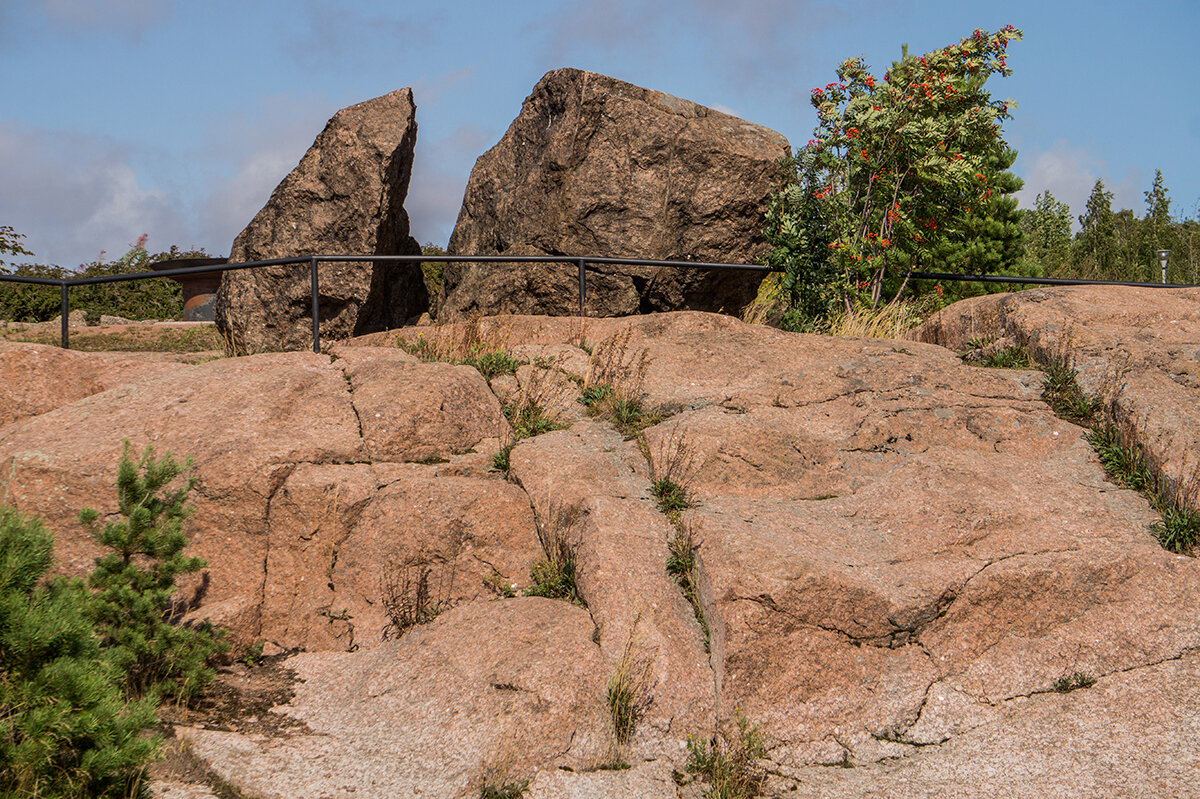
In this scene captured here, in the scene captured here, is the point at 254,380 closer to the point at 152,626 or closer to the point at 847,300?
the point at 152,626

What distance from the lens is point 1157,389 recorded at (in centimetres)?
712

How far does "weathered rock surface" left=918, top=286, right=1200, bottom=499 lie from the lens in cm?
669

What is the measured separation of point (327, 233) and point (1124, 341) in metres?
8.80

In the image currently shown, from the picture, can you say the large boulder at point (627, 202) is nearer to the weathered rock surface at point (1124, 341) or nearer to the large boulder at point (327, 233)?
the large boulder at point (327, 233)

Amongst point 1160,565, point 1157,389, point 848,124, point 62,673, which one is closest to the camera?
point 62,673

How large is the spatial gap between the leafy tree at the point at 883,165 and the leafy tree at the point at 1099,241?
700 inches

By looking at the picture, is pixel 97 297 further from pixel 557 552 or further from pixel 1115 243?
pixel 1115 243

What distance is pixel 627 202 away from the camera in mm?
11078

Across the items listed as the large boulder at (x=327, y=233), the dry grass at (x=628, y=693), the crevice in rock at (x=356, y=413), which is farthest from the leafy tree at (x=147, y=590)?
the large boulder at (x=327, y=233)

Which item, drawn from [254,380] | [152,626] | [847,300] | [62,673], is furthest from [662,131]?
[62,673]

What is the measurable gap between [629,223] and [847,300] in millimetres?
2781

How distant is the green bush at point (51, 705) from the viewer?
12.2 feet

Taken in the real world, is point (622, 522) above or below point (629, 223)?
below

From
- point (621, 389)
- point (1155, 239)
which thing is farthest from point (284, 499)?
point (1155, 239)
